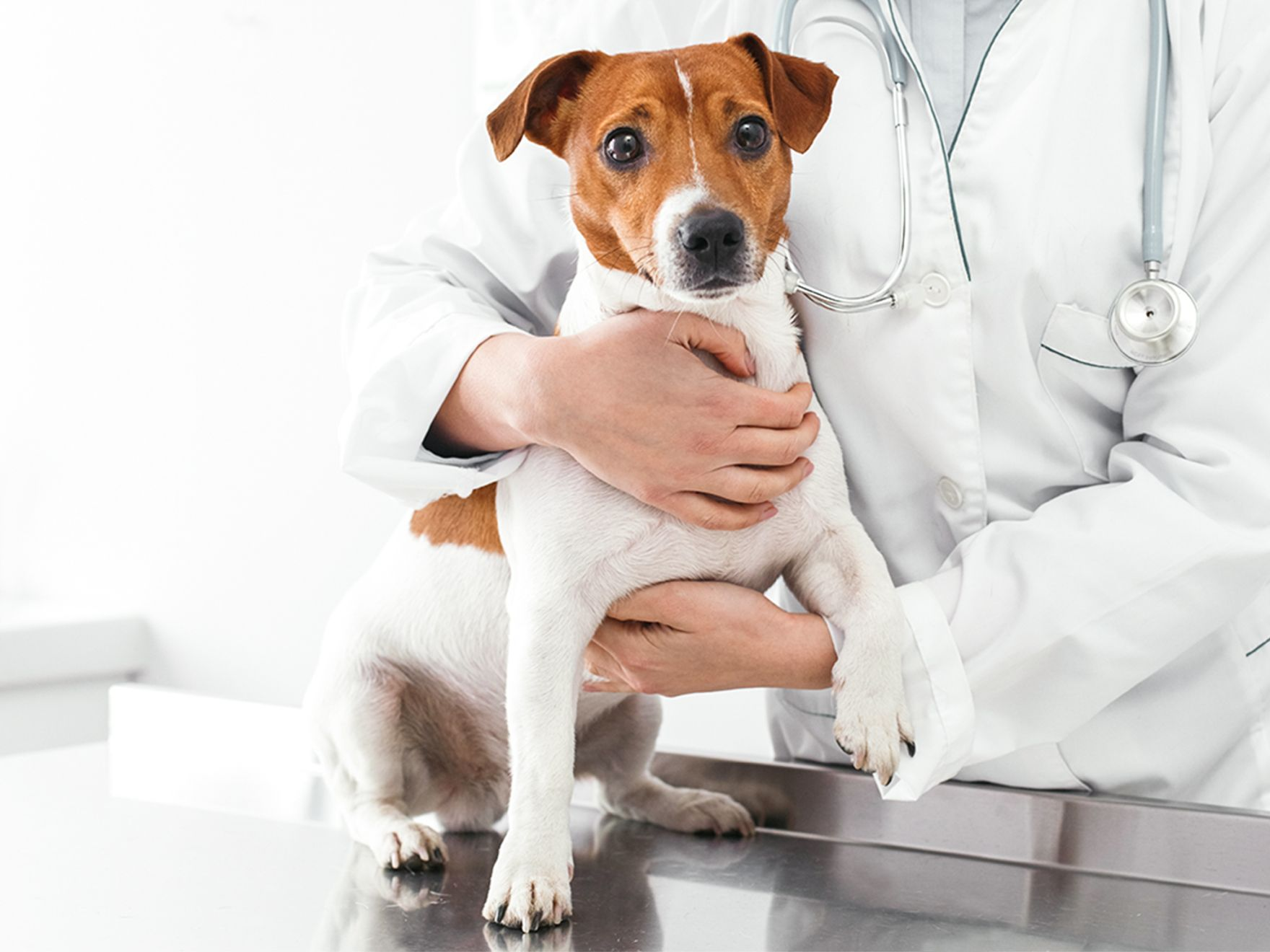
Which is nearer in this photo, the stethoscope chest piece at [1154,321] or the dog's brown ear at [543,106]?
the stethoscope chest piece at [1154,321]

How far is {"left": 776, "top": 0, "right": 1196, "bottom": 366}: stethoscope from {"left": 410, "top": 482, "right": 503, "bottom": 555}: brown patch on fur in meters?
0.36

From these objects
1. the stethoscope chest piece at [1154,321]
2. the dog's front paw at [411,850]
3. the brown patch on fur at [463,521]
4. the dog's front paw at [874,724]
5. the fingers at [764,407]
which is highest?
the stethoscope chest piece at [1154,321]

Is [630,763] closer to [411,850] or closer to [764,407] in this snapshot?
[411,850]

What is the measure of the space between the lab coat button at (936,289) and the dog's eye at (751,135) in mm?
181

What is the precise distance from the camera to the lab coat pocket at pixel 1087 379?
104cm

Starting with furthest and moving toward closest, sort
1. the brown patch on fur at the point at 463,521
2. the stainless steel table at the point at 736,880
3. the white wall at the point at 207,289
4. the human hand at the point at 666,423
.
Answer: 1. the white wall at the point at 207,289
2. the brown patch on fur at the point at 463,521
3. the human hand at the point at 666,423
4. the stainless steel table at the point at 736,880

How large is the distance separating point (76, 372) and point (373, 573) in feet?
7.20

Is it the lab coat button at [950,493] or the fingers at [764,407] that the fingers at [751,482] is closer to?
the fingers at [764,407]

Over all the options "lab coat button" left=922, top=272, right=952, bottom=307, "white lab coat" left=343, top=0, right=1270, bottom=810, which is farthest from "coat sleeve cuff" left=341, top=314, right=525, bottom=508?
"lab coat button" left=922, top=272, right=952, bottom=307

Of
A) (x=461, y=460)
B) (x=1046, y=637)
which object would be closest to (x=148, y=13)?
(x=461, y=460)

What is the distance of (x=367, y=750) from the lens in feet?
4.09

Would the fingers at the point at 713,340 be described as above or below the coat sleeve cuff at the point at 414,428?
above

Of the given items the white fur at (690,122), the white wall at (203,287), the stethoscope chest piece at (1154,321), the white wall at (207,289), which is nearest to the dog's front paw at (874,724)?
the stethoscope chest piece at (1154,321)

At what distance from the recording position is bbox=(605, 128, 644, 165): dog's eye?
1.08m
